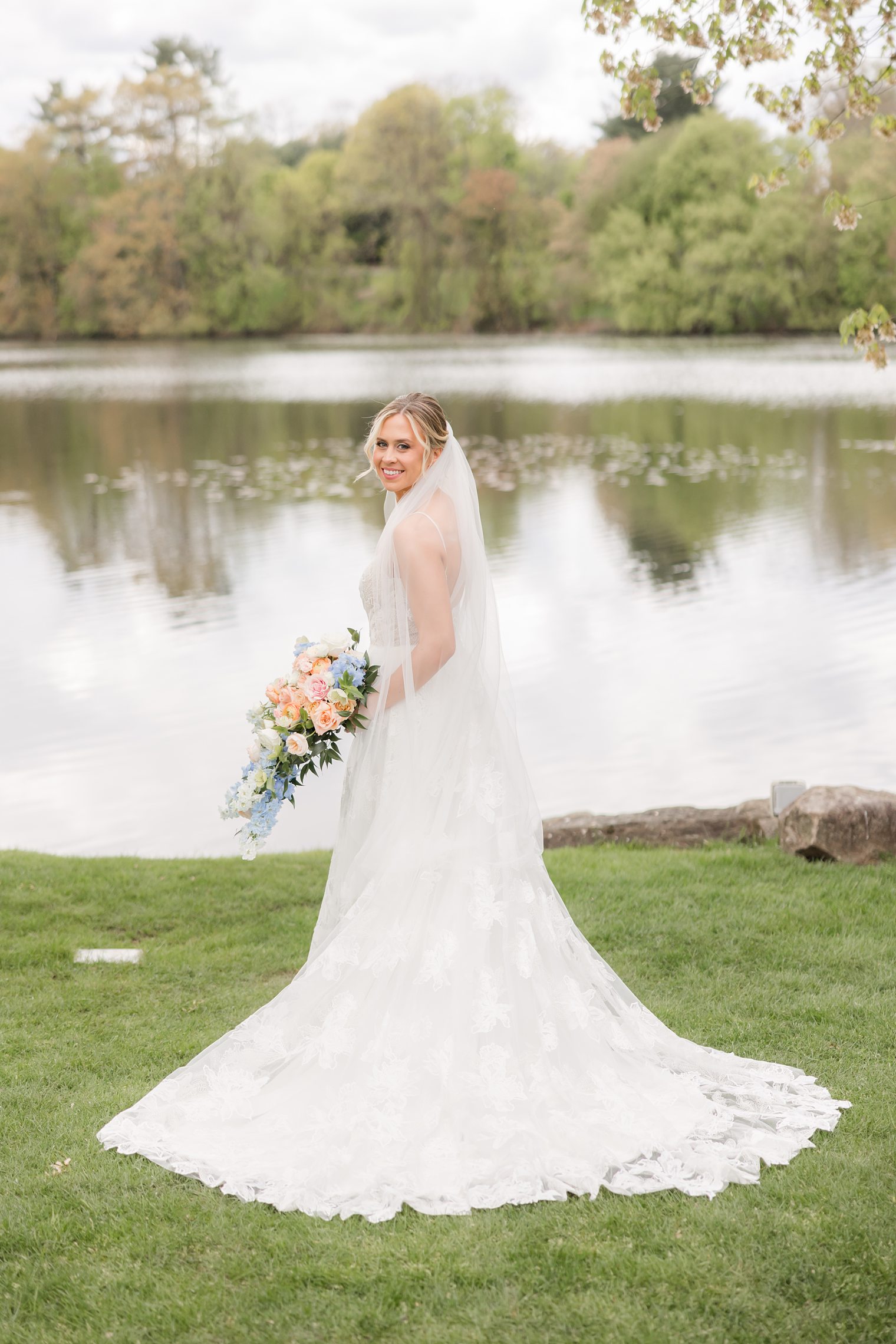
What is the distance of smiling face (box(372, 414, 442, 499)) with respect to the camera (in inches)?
158

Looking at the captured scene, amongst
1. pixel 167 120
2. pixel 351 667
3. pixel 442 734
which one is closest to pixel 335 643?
pixel 351 667

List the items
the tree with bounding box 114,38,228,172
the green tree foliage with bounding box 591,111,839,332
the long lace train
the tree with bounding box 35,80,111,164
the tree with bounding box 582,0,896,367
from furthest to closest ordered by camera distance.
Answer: the tree with bounding box 35,80,111,164 < the tree with bounding box 114,38,228,172 < the green tree foliage with bounding box 591,111,839,332 < the tree with bounding box 582,0,896,367 < the long lace train

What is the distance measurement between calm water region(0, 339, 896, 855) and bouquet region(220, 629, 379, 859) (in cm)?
468

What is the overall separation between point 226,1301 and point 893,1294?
1693mm

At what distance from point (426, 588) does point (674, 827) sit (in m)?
4.06

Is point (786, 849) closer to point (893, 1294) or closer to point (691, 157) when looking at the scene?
point (893, 1294)

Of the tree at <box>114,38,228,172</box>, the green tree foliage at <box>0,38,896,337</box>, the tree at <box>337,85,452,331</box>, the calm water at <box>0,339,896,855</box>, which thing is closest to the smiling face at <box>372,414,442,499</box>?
the calm water at <box>0,339,896,855</box>

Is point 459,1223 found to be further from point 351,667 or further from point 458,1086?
point 351,667

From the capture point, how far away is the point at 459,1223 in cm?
344

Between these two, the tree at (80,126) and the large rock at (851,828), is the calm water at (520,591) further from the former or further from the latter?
the tree at (80,126)

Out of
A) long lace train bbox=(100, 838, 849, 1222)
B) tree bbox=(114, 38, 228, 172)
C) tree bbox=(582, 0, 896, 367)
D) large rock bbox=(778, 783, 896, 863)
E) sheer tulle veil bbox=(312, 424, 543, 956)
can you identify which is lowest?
large rock bbox=(778, 783, 896, 863)

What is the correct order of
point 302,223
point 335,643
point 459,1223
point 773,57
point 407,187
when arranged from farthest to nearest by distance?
point 302,223 < point 407,187 < point 773,57 < point 335,643 < point 459,1223

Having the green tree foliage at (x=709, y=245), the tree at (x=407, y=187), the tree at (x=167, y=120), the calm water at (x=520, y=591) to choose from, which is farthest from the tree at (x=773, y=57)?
the tree at (x=167, y=120)

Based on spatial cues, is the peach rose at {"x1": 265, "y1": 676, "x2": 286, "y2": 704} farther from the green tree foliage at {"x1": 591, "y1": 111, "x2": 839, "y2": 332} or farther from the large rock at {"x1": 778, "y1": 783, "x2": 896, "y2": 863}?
the green tree foliage at {"x1": 591, "y1": 111, "x2": 839, "y2": 332}
